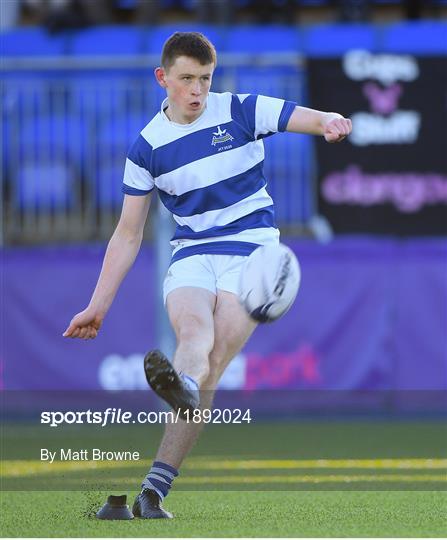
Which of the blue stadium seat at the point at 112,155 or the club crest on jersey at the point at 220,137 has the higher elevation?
the club crest on jersey at the point at 220,137

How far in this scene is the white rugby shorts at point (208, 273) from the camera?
668 centimetres

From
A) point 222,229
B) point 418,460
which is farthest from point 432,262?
point 222,229

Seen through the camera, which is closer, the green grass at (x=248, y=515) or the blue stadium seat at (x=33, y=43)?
the green grass at (x=248, y=515)

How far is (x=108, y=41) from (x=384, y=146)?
3.72 metres

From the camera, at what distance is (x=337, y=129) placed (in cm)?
626

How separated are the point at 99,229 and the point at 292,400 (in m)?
2.40

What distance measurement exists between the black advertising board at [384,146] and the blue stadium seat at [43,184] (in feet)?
7.58

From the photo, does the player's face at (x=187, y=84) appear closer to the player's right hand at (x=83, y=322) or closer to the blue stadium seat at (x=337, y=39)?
the player's right hand at (x=83, y=322)

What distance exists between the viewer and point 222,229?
676 cm

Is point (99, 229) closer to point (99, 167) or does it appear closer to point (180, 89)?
point (99, 167)

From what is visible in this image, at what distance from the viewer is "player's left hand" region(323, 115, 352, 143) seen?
625cm

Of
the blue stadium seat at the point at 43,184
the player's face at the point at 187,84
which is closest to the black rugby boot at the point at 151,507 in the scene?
the player's face at the point at 187,84

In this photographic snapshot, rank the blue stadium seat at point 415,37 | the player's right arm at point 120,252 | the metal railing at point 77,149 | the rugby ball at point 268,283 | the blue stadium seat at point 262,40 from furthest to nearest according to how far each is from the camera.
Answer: the blue stadium seat at point 262,40 < the blue stadium seat at point 415,37 < the metal railing at point 77,149 < the player's right arm at point 120,252 < the rugby ball at point 268,283

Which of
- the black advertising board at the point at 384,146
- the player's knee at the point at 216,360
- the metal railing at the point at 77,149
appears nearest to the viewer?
the player's knee at the point at 216,360
